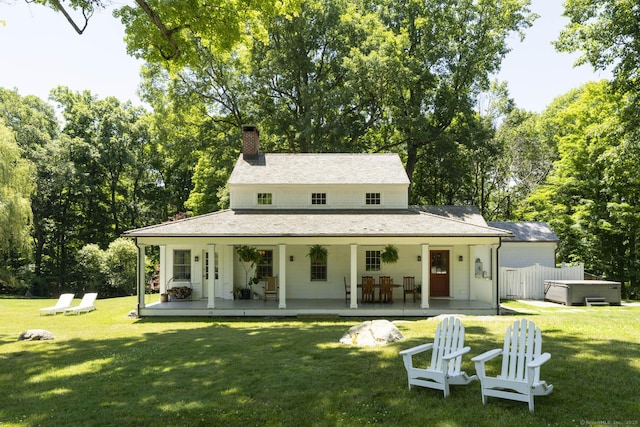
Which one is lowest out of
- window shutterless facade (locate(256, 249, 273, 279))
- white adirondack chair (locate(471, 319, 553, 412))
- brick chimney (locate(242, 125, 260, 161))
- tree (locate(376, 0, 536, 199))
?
white adirondack chair (locate(471, 319, 553, 412))

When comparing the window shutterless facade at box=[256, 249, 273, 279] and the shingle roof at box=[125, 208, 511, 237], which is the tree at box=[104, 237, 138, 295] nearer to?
the shingle roof at box=[125, 208, 511, 237]

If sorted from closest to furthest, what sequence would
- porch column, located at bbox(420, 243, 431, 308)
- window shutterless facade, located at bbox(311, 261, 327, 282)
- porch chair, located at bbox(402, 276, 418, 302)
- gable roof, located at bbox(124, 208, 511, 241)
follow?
1. gable roof, located at bbox(124, 208, 511, 241)
2. porch column, located at bbox(420, 243, 431, 308)
3. porch chair, located at bbox(402, 276, 418, 302)
4. window shutterless facade, located at bbox(311, 261, 327, 282)

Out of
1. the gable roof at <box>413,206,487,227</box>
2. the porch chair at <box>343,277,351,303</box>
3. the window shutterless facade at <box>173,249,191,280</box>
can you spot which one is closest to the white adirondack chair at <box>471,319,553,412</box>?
the porch chair at <box>343,277,351,303</box>

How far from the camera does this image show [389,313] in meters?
15.8

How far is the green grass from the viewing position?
5.61 meters

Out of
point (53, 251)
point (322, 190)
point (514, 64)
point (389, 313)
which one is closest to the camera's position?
point (389, 313)

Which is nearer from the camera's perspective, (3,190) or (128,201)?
(3,190)

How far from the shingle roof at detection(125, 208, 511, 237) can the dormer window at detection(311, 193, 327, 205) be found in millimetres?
1140

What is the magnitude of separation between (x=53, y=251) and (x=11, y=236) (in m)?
11.5

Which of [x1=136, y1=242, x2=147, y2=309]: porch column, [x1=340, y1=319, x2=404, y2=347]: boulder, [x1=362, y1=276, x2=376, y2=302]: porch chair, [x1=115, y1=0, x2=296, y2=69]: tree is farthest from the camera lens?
[x1=362, y1=276, x2=376, y2=302]: porch chair

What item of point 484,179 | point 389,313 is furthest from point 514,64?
point 389,313

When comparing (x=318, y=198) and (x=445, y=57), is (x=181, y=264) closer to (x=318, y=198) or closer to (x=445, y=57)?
(x=318, y=198)

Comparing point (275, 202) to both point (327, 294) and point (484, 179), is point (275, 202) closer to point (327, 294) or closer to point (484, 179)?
point (327, 294)

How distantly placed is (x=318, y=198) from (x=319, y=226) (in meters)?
3.92
